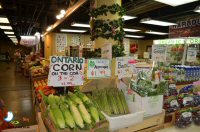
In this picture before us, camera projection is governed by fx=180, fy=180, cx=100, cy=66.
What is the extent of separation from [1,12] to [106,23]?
628 cm

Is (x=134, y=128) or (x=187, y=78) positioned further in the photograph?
(x=187, y=78)

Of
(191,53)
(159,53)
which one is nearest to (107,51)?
(159,53)

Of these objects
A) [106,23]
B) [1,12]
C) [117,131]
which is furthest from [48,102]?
[1,12]

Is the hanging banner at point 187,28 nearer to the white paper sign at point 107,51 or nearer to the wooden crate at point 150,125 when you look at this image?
the white paper sign at point 107,51

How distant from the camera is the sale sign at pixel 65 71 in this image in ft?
6.89

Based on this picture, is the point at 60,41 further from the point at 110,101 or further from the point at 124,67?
the point at 110,101

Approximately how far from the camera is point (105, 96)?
2346 mm

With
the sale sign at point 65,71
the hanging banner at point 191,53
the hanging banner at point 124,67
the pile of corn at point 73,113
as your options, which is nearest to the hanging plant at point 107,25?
the hanging banner at point 124,67

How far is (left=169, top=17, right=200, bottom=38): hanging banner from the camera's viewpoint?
6.43m

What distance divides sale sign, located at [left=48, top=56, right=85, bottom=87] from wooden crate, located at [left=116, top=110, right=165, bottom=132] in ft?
2.71

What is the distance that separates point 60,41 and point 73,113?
1105 cm

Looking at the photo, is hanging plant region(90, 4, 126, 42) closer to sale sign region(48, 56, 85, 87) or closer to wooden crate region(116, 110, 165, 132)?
sale sign region(48, 56, 85, 87)

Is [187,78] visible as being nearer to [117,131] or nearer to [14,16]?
[117,131]

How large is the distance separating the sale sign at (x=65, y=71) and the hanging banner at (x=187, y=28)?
565cm
